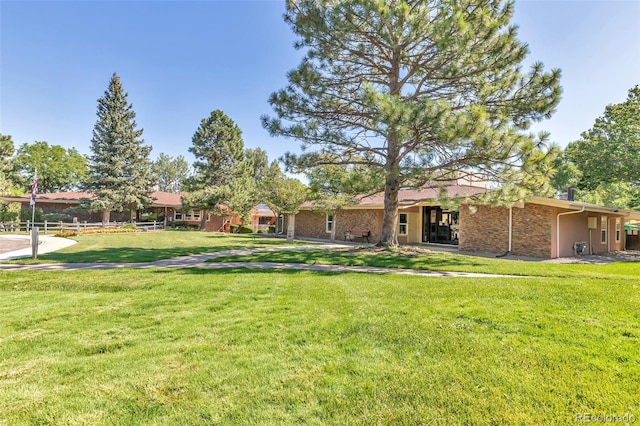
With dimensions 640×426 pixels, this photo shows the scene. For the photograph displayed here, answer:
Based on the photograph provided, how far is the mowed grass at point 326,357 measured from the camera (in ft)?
8.22

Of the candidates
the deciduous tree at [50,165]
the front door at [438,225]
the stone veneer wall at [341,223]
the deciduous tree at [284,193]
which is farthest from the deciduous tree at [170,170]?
the front door at [438,225]

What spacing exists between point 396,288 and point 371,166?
7477mm

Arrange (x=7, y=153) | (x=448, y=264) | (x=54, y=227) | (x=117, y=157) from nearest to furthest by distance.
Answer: (x=448, y=264) < (x=54, y=227) < (x=117, y=157) < (x=7, y=153)

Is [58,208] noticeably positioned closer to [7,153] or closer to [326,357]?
[7,153]

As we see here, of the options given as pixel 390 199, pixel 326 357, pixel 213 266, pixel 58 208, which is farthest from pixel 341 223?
pixel 58 208

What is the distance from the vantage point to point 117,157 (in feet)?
96.8

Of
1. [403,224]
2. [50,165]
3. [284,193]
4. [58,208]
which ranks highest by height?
[50,165]

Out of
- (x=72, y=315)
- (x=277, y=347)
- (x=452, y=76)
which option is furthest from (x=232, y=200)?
(x=277, y=347)

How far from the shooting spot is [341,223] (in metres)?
22.0

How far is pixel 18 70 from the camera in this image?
16.2 m

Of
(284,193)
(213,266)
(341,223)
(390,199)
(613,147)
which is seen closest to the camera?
(213,266)

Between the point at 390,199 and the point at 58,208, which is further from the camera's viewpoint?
the point at 58,208

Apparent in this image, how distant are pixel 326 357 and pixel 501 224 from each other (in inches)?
565

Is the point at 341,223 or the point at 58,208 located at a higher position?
the point at 58,208
